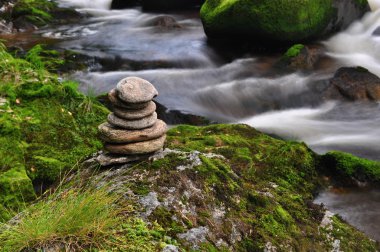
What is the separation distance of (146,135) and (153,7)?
54.0 ft

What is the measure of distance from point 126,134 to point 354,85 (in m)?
7.81

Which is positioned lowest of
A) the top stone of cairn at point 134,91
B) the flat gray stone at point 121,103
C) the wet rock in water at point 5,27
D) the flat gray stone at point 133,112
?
the wet rock in water at point 5,27

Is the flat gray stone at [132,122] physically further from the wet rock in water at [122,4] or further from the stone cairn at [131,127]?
the wet rock in water at [122,4]

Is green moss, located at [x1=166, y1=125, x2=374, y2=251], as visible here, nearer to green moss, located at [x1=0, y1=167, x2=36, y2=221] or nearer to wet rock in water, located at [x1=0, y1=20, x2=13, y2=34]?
green moss, located at [x1=0, y1=167, x2=36, y2=221]

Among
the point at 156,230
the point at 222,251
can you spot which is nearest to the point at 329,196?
the point at 222,251

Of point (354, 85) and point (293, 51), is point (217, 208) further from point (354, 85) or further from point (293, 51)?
point (293, 51)

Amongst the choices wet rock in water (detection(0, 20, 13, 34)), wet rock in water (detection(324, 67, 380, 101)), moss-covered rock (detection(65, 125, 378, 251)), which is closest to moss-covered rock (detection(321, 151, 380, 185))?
moss-covered rock (detection(65, 125, 378, 251))

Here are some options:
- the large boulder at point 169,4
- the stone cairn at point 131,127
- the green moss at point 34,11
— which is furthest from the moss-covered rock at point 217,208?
the large boulder at point 169,4

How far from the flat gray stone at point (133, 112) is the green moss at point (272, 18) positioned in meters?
9.01

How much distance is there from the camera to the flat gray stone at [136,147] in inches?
145

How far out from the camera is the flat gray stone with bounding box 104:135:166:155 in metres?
3.69

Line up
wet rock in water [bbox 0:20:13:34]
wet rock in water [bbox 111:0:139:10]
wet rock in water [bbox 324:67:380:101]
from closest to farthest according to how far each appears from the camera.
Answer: wet rock in water [bbox 324:67:380:101] → wet rock in water [bbox 0:20:13:34] → wet rock in water [bbox 111:0:139:10]

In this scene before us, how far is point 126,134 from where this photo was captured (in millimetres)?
3719

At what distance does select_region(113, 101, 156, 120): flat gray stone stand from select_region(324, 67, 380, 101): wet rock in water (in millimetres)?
7380
